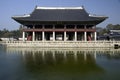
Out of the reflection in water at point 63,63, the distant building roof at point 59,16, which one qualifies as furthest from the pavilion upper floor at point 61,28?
the reflection in water at point 63,63

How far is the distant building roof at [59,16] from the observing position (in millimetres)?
43438

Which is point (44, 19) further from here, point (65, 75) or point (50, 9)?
point (65, 75)

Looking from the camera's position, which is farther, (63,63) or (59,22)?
(59,22)

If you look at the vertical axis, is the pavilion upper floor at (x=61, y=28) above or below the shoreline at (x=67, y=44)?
above

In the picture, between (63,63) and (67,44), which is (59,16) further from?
(63,63)

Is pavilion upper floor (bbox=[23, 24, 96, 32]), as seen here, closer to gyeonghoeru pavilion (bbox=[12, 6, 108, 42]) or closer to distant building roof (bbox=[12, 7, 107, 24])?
gyeonghoeru pavilion (bbox=[12, 6, 108, 42])

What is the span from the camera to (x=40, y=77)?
13.8 m

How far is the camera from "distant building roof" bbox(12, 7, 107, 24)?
4344cm

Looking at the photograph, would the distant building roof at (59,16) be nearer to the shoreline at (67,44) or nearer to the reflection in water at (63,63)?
the shoreline at (67,44)

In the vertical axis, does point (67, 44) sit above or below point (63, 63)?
above

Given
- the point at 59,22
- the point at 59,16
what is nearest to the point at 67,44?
the point at 59,22

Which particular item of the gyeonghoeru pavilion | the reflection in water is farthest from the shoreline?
the reflection in water

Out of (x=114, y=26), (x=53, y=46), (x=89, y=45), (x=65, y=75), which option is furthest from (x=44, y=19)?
(x=114, y=26)

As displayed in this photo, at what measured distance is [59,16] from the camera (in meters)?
46.0
